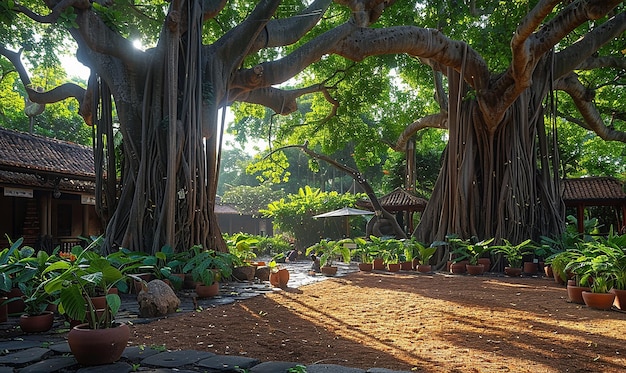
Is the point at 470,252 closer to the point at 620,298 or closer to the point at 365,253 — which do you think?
the point at 365,253

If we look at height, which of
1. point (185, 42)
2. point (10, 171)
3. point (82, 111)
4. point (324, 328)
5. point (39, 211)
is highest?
point (185, 42)

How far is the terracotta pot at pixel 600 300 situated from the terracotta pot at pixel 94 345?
13.3 feet

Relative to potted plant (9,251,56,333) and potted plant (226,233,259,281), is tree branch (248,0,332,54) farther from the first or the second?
potted plant (9,251,56,333)

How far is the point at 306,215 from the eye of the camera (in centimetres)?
1725

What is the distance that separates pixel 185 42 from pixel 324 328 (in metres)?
4.58

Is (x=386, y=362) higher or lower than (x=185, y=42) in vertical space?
lower

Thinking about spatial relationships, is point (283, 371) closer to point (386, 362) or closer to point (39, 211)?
point (386, 362)

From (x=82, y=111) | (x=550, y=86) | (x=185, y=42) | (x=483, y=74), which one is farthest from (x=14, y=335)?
(x=550, y=86)

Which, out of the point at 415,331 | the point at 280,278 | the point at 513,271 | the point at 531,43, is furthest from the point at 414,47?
the point at 415,331

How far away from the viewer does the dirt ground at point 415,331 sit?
9.09 feet

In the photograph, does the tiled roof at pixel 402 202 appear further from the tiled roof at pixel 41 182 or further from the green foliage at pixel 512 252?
the tiled roof at pixel 41 182

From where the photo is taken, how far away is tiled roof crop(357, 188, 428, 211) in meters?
14.1

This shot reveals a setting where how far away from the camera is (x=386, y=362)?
2.71 meters

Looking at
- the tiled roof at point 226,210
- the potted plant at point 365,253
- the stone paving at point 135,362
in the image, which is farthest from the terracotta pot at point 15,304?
the tiled roof at point 226,210
